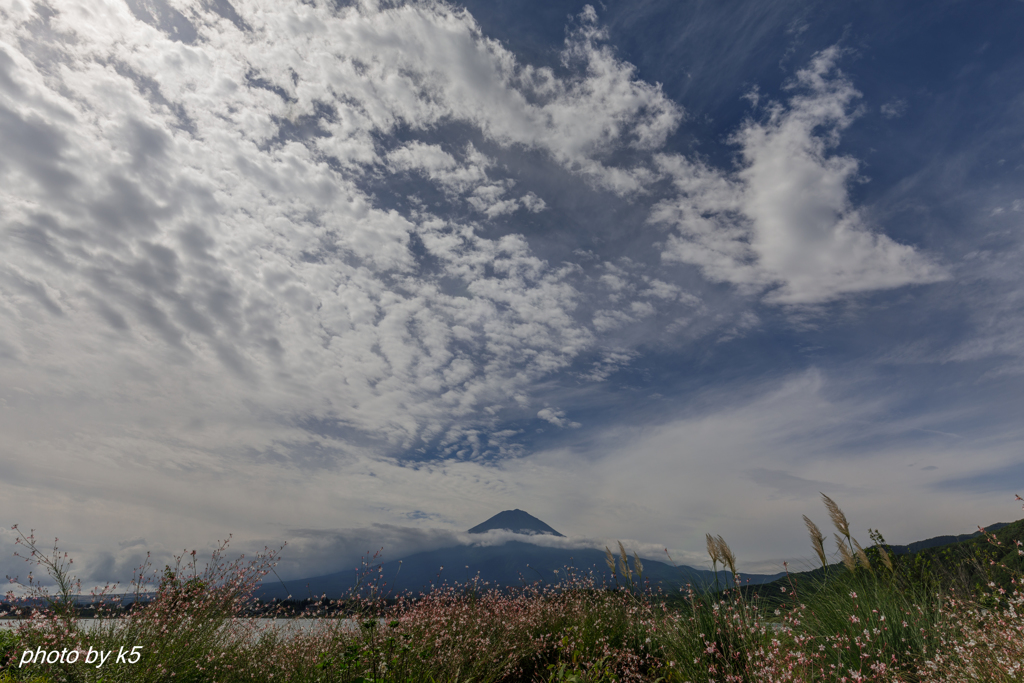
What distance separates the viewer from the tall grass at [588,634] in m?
4.47

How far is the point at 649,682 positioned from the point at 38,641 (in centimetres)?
750

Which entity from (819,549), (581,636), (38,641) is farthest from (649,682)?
(38,641)

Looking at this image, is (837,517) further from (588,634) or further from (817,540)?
(588,634)

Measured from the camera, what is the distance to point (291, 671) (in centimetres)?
581

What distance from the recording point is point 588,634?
7.38 metres

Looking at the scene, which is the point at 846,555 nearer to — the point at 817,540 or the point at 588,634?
the point at 817,540

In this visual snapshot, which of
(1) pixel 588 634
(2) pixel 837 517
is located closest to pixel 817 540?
(2) pixel 837 517

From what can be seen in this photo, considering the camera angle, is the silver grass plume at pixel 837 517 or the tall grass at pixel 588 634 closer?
the tall grass at pixel 588 634

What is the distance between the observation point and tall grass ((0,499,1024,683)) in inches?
176

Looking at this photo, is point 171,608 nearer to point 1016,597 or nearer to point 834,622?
point 834,622

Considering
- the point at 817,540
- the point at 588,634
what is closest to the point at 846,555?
the point at 817,540

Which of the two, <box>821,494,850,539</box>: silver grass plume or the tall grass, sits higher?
<box>821,494,850,539</box>: silver grass plume

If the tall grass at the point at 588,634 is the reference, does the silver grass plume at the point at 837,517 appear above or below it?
above

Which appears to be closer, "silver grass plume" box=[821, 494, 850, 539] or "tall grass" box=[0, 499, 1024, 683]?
"tall grass" box=[0, 499, 1024, 683]
